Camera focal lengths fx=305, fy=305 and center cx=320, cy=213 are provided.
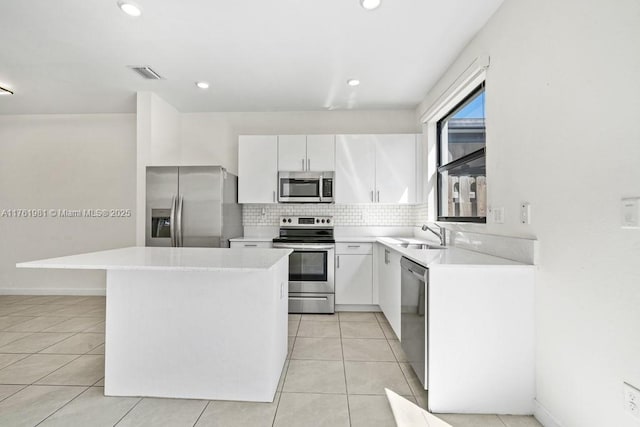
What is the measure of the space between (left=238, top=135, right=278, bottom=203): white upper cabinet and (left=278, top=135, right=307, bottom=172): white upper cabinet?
0.21 ft

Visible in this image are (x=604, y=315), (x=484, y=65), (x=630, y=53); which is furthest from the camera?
(x=484, y=65)

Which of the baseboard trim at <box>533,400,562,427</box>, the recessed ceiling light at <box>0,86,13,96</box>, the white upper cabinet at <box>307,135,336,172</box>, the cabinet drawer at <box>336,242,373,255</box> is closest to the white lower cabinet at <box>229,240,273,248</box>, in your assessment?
the cabinet drawer at <box>336,242,373,255</box>

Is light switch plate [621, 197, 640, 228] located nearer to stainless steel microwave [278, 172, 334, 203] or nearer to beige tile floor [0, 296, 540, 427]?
beige tile floor [0, 296, 540, 427]

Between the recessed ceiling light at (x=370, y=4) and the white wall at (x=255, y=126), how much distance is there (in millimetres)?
2139

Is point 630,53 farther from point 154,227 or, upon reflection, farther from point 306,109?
point 154,227

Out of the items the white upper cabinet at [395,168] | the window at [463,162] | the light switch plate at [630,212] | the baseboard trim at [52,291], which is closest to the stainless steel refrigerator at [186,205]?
the baseboard trim at [52,291]

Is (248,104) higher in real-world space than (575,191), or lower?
higher

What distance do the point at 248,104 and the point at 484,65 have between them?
9.10 ft

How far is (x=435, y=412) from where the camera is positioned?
5.93 ft

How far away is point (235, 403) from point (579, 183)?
2248 millimetres

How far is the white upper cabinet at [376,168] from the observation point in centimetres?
386

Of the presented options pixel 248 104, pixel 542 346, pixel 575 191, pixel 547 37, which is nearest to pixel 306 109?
pixel 248 104

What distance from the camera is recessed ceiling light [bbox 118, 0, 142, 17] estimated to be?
82.1 inches

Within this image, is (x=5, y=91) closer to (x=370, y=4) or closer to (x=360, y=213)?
(x=370, y=4)
